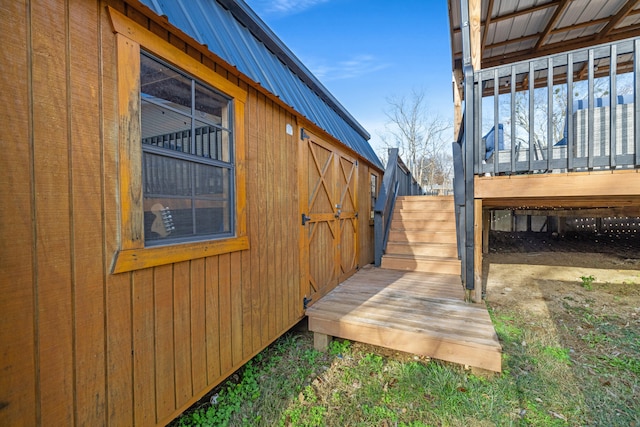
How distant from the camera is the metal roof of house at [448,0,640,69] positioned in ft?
14.1

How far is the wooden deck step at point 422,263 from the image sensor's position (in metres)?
4.27

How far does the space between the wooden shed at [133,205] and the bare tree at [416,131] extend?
56.6ft

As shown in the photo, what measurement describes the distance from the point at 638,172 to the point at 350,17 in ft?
28.8

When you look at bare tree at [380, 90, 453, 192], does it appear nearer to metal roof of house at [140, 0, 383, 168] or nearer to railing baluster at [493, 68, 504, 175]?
railing baluster at [493, 68, 504, 175]

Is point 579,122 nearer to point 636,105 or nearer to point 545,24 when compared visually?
point 636,105

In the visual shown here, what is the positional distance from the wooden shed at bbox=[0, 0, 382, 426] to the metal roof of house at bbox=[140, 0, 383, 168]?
0.8 inches

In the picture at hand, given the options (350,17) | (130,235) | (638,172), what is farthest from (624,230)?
(130,235)

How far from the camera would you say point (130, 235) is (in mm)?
1422

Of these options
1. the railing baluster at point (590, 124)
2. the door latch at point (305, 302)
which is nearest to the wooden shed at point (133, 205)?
the door latch at point (305, 302)

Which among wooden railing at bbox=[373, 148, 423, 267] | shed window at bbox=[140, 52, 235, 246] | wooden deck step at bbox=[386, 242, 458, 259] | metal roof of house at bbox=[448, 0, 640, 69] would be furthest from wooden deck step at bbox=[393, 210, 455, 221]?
shed window at bbox=[140, 52, 235, 246]

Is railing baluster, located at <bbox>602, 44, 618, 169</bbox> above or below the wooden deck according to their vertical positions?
above

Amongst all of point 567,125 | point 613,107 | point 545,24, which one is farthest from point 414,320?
point 545,24

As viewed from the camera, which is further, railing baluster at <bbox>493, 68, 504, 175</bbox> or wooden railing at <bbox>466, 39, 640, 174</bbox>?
railing baluster at <bbox>493, 68, 504, 175</bbox>

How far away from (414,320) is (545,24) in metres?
5.86
